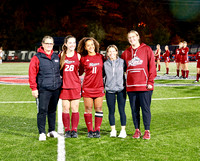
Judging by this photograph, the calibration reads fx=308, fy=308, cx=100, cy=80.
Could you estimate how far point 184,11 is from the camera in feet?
214

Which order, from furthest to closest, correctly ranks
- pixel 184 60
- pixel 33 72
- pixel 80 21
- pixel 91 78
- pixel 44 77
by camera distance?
pixel 80 21 → pixel 184 60 → pixel 91 78 → pixel 44 77 → pixel 33 72

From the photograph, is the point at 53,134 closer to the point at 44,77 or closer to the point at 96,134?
the point at 96,134

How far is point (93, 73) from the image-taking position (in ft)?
17.3

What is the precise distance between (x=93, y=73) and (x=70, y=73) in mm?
394

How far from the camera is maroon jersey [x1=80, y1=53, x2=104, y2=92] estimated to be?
5.28 meters

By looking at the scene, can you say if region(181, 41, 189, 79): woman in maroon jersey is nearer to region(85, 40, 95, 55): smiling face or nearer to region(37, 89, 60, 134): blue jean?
region(85, 40, 95, 55): smiling face

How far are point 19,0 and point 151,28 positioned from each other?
23882 millimetres

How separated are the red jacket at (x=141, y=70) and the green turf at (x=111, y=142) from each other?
950 mm

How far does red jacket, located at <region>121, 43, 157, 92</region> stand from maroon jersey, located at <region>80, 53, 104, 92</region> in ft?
1.64

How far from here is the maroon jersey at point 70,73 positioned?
208 inches

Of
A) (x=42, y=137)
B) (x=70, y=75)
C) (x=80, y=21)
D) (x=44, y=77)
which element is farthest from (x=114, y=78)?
(x=80, y=21)

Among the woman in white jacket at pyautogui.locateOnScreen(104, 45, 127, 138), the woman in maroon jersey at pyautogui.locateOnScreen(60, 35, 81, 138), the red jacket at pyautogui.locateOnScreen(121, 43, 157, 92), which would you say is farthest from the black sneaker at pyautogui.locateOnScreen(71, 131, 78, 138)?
the red jacket at pyautogui.locateOnScreen(121, 43, 157, 92)

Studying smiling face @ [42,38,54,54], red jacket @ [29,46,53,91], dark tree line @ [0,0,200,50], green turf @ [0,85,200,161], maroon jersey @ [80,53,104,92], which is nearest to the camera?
green turf @ [0,85,200,161]

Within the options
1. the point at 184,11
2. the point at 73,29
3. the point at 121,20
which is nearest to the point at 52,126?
the point at 73,29
